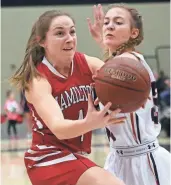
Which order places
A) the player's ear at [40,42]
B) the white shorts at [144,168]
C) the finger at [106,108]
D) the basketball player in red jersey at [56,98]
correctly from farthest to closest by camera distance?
the white shorts at [144,168] < the player's ear at [40,42] < the basketball player in red jersey at [56,98] < the finger at [106,108]

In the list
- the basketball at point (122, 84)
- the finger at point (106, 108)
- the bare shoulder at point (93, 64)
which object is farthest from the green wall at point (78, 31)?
the finger at point (106, 108)

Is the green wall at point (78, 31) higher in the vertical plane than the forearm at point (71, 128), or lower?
lower

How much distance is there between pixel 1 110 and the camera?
45.3ft

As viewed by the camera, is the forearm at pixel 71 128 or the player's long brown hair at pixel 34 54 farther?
the player's long brown hair at pixel 34 54

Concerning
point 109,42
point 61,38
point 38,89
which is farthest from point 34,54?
point 109,42

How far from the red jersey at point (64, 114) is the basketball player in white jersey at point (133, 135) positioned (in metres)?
0.29

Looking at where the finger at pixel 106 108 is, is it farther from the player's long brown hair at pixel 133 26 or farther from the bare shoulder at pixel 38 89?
the player's long brown hair at pixel 133 26

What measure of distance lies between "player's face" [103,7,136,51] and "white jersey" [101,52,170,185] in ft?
1.10

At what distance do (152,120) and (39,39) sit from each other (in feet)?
2.90

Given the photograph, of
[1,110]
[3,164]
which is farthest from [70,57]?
[1,110]

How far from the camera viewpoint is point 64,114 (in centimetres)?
272

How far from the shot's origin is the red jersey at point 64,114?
2.72 meters

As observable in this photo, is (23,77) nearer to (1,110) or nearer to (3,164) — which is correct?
(3,164)

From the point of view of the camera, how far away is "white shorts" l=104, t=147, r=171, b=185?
298 cm
